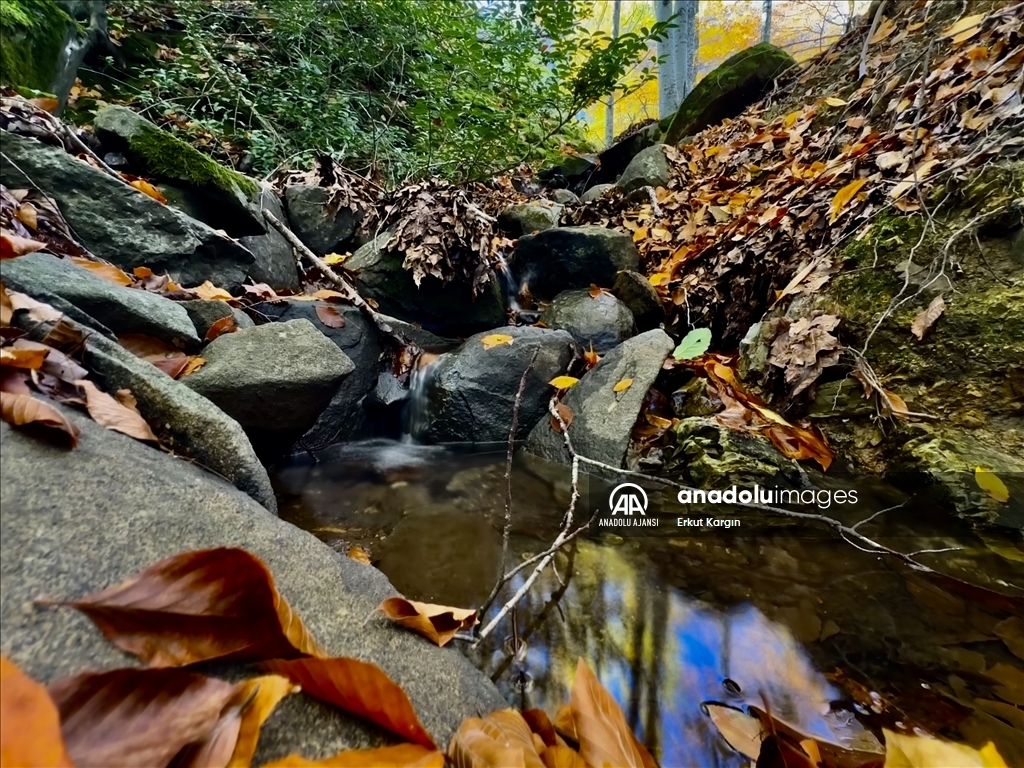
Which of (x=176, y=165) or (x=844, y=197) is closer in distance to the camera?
(x=844, y=197)

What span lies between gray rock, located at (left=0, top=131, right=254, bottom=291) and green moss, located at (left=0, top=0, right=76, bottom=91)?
2.14 m

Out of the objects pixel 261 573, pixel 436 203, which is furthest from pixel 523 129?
pixel 261 573

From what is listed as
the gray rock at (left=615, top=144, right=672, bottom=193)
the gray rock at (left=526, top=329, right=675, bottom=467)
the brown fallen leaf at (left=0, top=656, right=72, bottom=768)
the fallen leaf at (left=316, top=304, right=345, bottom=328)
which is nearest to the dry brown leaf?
the brown fallen leaf at (left=0, top=656, right=72, bottom=768)

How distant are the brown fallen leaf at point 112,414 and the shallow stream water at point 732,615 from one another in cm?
96

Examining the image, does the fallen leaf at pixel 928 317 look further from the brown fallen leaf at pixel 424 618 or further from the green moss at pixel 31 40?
the green moss at pixel 31 40

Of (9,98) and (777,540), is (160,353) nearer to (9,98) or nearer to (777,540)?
(9,98)

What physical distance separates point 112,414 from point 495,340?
2547mm

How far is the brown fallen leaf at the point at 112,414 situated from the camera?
1.31m

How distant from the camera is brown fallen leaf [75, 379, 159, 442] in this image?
1.31 meters

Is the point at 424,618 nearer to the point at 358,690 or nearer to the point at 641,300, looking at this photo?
the point at 358,690

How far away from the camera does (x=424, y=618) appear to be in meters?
1.20

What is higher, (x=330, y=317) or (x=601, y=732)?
(x=330, y=317)

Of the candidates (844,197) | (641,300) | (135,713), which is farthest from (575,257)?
(135,713)

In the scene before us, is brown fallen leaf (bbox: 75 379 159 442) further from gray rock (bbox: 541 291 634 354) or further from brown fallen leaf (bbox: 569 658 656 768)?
gray rock (bbox: 541 291 634 354)
